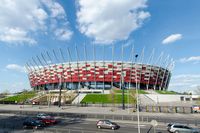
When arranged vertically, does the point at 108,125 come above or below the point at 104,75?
below

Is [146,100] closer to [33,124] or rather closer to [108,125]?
[108,125]

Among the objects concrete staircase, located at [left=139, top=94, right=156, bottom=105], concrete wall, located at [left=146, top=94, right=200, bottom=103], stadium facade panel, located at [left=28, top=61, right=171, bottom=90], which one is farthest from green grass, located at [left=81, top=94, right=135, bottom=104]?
stadium facade panel, located at [left=28, top=61, right=171, bottom=90]

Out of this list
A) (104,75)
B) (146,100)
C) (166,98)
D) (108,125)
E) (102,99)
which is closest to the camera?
Result: (108,125)

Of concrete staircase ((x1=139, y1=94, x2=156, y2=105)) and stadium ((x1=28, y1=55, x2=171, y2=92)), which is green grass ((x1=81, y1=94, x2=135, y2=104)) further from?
stadium ((x1=28, y1=55, x2=171, y2=92))

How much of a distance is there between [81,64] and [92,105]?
49614 mm

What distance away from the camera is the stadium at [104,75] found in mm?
111938

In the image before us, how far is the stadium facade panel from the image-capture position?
367 feet

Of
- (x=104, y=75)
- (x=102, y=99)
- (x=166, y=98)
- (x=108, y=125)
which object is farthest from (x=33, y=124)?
(x=104, y=75)

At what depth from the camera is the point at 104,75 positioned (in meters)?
113

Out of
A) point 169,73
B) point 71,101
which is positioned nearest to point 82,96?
point 71,101

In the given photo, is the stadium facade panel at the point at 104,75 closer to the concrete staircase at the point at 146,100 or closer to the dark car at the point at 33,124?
the concrete staircase at the point at 146,100

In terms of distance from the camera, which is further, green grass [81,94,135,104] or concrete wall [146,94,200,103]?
concrete wall [146,94,200,103]

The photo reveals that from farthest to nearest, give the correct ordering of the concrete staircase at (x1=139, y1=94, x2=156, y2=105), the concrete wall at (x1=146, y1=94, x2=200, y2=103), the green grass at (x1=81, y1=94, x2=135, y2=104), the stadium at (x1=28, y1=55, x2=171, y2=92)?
the stadium at (x1=28, y1=55, x2=171, y2=92) < the concrete wall at (x1=146, y1=94, x2=200, y2=103) < the concrete staircase at (x1=139, y1=94, x2=156, y2=105) < the green grass at (x1=81, y1=94, x2=135, y2=104)

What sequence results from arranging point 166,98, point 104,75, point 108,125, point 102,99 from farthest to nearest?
1. point 104,75
2. point 166,98
3. point 102,99
4. point 108,125
